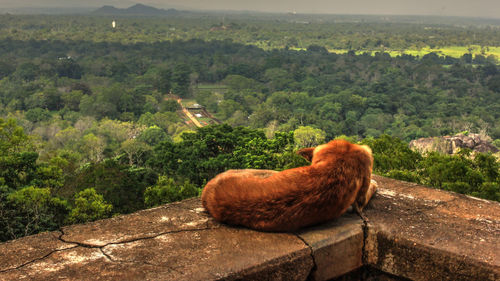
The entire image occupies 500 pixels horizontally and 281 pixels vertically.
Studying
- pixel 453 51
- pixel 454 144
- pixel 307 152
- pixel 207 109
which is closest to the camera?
pixel 307 152

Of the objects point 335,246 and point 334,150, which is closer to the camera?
point 335,246

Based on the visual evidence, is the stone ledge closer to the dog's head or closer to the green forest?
the dog's head

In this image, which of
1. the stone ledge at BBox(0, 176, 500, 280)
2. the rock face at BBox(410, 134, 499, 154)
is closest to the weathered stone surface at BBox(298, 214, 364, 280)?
the stone ledge at BBox(0, 176, 500, 280)

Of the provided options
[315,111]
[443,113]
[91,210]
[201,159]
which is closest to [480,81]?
[443,113]

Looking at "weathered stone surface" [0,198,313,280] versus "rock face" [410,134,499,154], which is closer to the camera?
"weathered stone surface" [0,198,313,280]

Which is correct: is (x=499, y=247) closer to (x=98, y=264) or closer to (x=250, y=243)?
(x=250, y=243)

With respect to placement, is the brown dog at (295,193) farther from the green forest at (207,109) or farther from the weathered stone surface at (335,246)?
the green forest at (207,109)

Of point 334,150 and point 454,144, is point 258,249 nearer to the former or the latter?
point 334,150

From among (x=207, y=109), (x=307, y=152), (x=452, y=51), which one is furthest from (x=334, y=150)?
(x=452, y=51)
